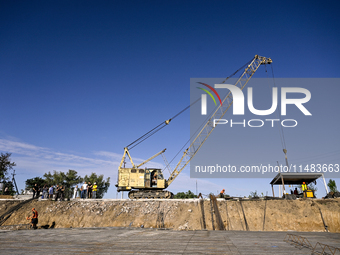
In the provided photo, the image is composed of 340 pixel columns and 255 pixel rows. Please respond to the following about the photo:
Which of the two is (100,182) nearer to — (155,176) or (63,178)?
(63,178)

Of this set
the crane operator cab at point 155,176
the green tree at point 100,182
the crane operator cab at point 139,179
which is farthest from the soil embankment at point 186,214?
the green tree at point 100,182

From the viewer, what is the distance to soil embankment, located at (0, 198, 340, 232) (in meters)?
18.7

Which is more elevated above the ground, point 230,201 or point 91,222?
point 230,201

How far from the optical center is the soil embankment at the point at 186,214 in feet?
61.2

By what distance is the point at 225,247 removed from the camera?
10164 millimetres

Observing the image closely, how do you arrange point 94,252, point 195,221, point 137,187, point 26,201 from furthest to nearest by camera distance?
point 137,187
point 26,201
point 195,221
point 94,252

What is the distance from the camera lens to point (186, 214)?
2028 cm

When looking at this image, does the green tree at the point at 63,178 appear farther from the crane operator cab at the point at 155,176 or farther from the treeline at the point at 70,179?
the crane operator cab at the point at 155,176

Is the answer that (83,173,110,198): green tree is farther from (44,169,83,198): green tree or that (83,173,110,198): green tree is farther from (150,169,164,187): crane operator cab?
(150,169,164,187): crane operator cab

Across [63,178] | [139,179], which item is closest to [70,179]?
[63,178]

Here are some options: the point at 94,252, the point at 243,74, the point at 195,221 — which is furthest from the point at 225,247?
the point at 243,74

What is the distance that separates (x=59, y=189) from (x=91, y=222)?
18.4ft

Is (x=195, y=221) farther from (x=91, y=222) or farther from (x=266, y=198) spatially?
(x=91, y=222)

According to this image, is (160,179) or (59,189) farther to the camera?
(160,179)
